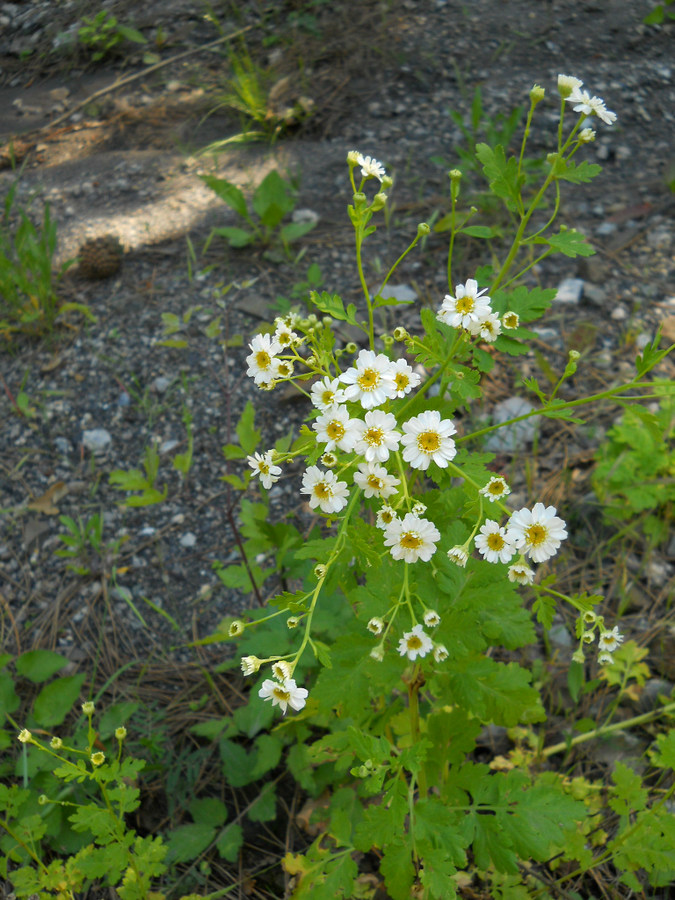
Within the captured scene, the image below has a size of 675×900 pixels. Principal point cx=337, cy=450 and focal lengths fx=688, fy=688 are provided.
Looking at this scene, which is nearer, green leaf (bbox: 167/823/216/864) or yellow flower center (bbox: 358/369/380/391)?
yellow flower center (bbox: 358/369/380/391)

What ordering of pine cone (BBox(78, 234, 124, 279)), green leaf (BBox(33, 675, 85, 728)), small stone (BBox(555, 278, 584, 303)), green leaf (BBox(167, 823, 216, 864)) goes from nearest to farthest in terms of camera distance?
green leaf (BBox(167, 823, 216, 864)) < green leaf (BBox(33, 675, 85, 728)) < small stone (BBox(555, 278, 584, 303)) < pine cone (BBox(78, 234, 124, 279))

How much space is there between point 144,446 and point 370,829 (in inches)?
72.4

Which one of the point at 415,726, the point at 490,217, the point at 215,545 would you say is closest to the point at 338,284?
the point at 490,217

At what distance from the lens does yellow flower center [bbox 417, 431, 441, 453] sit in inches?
49.4

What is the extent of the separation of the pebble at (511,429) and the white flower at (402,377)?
1.45 m

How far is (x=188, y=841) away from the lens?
6.11 ft

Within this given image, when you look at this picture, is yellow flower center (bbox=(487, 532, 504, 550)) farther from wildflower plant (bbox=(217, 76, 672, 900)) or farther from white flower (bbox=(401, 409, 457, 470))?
white flower (bbox=(401, 409, 457, 470))

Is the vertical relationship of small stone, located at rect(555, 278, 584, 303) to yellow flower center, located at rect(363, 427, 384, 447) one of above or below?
below

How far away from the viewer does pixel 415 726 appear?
1.58 meters

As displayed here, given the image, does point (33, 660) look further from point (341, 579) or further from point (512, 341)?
point (512, 341)

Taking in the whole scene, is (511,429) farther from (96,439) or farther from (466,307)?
(96,439)

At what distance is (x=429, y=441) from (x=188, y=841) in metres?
1.36

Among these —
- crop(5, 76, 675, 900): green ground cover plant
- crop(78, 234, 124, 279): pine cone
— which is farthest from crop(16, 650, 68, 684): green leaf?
crop(78, 234, 124, 279): pine cone

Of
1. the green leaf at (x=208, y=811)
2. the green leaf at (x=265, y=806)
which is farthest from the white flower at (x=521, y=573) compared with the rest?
the green leaf at (x=208, y=811)
